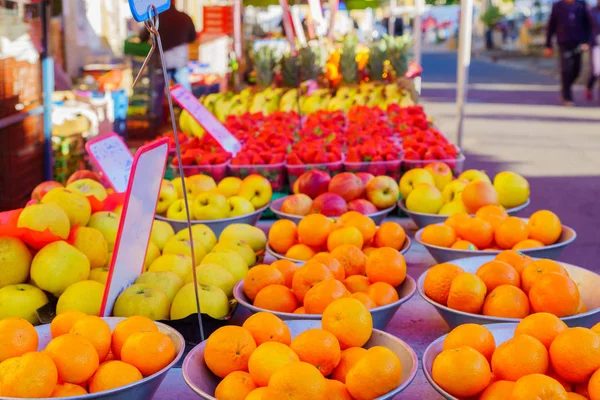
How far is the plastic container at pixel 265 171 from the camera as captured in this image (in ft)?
11.6

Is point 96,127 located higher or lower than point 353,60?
lower

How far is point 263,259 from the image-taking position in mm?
2539

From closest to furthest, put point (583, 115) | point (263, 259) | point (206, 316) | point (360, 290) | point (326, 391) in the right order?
1. point (326, 391)
2. point (206, 316)
3. point (360, 290)
4. point (263, 259)
5. point (583, 115)

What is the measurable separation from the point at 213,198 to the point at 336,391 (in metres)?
1.52

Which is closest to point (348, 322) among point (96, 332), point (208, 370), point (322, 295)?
point (322, 295)

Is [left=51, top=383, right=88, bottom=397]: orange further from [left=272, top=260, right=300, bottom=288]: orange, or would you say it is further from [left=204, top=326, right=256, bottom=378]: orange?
[left=272, top=260, right=300, bottom=288]: orange

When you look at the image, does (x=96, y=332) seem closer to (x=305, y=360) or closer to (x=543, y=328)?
(x=305, y=360)

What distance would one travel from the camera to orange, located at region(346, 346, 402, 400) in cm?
137

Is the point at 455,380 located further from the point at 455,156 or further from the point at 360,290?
the point at 455,156

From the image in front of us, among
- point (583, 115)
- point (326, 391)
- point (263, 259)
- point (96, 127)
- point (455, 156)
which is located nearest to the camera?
point (326, 391)

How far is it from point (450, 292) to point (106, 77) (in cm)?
837

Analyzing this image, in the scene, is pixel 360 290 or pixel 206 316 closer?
pixel 206 316

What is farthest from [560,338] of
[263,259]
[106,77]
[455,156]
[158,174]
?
[106,77]

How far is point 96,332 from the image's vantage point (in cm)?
153
